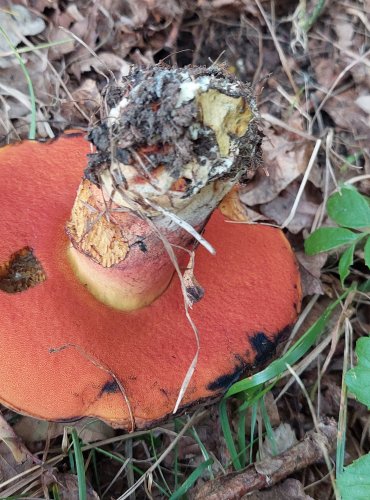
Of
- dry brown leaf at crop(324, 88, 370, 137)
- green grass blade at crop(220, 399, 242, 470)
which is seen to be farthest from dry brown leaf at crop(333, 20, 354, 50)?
green grass blade at crop(220, 399, 242, 470)

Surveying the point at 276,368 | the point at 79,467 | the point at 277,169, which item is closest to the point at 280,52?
the point at 277,169

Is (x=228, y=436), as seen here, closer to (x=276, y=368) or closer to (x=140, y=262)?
(x=276, y=368)

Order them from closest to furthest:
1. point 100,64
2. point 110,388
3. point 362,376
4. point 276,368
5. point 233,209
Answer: point 110,388 → point 362,376 → point 233,209 → point 276,368 → point 100,64

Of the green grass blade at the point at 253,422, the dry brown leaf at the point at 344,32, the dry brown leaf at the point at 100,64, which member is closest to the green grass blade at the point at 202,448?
the green grass blade at the point at 253,422

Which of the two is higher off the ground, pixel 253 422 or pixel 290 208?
pixel 290 208

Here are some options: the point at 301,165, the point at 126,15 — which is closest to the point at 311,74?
the point at 301,165

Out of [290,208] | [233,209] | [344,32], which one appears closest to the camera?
[233,209]
